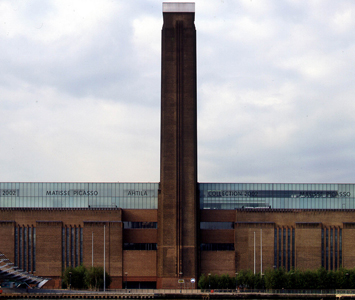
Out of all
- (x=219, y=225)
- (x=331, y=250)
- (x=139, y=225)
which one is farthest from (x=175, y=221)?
(x=331, y=250)

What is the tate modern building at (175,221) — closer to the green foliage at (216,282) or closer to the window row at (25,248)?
the window row at (25,248)

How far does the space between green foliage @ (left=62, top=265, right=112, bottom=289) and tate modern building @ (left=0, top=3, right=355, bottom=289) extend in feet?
11.0

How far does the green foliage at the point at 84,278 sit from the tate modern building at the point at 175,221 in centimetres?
335

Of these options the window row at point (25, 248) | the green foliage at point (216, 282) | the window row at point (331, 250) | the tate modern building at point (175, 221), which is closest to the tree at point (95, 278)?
the tate modern building at point (175, 221)

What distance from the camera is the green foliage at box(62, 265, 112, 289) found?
10375 cm

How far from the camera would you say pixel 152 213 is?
112 meters

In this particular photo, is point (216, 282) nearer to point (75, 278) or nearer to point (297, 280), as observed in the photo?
point (297, 280)

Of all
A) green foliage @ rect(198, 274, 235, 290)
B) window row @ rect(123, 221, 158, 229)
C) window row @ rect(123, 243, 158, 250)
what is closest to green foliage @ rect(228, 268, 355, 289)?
green foliage @ rect(198, 274, 235, 290)

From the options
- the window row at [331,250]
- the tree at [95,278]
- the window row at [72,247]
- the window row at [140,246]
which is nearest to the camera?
the tree at [95,278]

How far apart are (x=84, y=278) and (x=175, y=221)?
722 inches

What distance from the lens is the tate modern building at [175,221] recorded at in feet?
356

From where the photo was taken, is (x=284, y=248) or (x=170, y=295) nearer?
(x=170, y=295)

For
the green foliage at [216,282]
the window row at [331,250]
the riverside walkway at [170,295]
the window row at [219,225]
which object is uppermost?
the window row at [219,225]

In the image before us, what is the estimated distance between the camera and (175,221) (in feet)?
353
